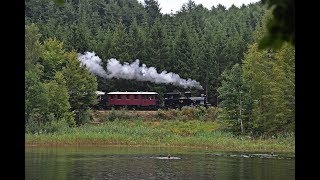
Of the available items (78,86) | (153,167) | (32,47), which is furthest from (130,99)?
(153,167)

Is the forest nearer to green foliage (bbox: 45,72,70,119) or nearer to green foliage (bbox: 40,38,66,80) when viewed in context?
green foliage (bbox: 45,72,70,119)

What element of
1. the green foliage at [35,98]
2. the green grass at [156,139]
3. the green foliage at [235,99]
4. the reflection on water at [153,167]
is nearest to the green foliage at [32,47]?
the green foliage at [35,98]

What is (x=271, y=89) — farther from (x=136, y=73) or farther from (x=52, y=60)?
(x=136, y=73)

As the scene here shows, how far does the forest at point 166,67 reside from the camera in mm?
45656

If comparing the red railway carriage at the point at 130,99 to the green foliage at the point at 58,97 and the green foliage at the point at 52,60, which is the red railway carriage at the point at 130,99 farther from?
the green foliage at the point at 58,97

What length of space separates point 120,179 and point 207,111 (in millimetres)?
38983

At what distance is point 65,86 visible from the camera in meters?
52.0

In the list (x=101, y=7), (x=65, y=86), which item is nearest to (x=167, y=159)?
(x=65, y=86)

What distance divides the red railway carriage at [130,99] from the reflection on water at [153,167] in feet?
88.6

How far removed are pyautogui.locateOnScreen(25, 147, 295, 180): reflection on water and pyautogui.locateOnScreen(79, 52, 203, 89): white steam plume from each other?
31.9m

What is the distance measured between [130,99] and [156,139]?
16.2 metres

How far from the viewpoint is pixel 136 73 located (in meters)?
66.2
